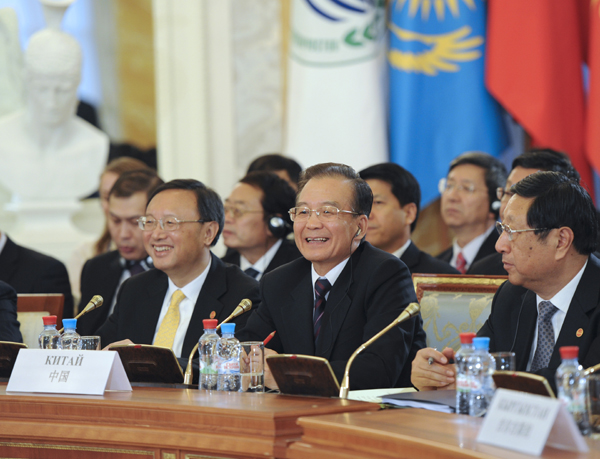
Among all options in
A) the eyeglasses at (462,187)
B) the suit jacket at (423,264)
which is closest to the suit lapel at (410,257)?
the suit jacket at (423,264)

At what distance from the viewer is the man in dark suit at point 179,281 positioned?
10.4ft

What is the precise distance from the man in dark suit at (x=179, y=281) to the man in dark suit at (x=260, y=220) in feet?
2.50

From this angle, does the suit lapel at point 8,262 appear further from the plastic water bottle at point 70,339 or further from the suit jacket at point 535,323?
the suit jacket at point 535,323

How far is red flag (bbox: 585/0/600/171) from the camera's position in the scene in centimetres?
451

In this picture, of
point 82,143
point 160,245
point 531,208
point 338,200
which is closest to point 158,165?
point 82,143

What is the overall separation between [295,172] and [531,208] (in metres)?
2.31

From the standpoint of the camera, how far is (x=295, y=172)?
464cm

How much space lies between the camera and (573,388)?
1794mm

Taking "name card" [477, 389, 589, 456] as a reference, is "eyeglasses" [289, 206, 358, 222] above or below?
above

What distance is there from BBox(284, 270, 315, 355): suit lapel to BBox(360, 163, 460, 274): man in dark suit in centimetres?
125

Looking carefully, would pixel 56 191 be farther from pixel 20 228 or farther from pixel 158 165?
pixel 158 165

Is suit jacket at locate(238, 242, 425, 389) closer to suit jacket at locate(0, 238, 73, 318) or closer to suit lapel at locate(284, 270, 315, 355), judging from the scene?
suit lapel at locate(284, 270, 315, 355)

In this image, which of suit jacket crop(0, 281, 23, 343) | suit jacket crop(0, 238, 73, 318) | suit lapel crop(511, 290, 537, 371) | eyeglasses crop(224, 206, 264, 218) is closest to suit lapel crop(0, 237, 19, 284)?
suit jacket crop(0, 238, 73, 318)

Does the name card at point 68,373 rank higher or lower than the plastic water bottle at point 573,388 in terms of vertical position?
lower
